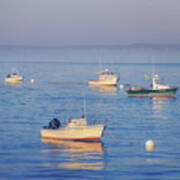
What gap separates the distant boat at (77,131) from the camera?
2261 inches

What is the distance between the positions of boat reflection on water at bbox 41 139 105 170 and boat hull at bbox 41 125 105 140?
21.7 inches

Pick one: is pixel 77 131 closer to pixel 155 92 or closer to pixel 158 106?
pixel 158 106

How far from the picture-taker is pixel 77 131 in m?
57.8

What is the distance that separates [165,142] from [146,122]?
53.4ft

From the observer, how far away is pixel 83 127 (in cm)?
5744

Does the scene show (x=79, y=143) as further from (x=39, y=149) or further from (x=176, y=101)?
(x=176, y=101)

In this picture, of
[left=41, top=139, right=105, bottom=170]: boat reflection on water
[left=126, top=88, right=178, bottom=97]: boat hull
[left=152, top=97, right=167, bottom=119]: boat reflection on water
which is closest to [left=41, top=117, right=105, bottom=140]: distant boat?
[left=41, top=139, right=105, bottom=170]: boat reflection on water

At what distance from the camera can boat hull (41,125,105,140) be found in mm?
57406

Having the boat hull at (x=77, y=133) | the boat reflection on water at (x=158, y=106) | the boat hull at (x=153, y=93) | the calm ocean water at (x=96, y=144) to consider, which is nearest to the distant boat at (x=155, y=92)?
the boat hull at (x=153, y=93)

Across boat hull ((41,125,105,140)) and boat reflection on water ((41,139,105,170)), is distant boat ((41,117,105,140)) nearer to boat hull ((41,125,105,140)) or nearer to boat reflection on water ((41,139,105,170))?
boat hull ((41,125,105,140))

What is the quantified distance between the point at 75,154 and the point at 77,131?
5123 mm

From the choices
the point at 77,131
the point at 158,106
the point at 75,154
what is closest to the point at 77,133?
the point at 77,131

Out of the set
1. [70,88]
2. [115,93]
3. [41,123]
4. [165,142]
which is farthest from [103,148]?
[70,88]

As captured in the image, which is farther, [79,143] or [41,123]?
[41,123]
